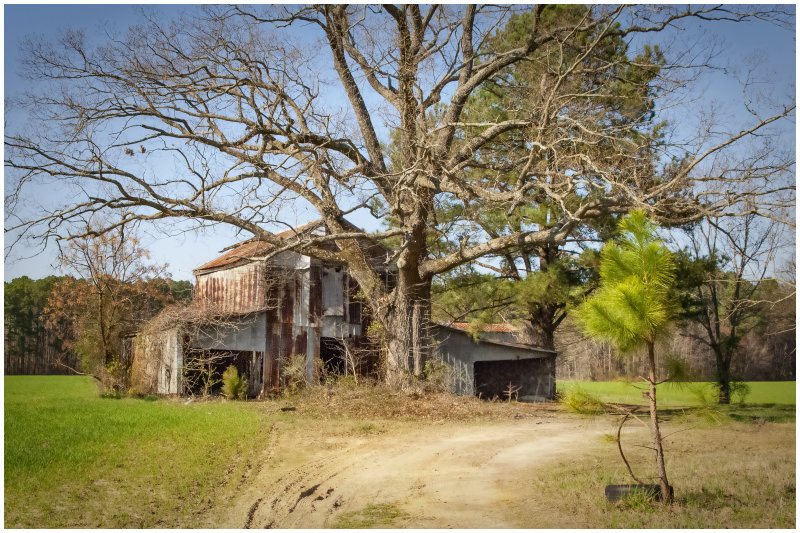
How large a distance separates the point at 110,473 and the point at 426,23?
1265 cm

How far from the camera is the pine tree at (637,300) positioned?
20.5 feet

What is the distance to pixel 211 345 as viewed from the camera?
19.3m

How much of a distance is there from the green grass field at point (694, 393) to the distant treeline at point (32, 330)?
17.0 meters

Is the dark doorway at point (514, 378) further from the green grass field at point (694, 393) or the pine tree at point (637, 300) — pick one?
the pine tree at point (637, 300)

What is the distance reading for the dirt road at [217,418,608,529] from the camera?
6242mm

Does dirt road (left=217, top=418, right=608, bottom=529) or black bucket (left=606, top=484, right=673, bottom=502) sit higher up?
black bucket (left=606, top=484, right=673, bottom=502)

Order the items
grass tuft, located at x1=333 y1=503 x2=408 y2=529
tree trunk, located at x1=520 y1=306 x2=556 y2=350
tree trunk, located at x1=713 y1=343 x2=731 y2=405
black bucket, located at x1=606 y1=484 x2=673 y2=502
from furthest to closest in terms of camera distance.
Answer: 1. tree trunk, located at x1=520 y1=306 x2=556 y2=350
2. tree trunk, located at x1=713 y1=343 x2=731 y2=405
3. black bucket, located at x1=606 y1=484 x2=673 y2=502
4. grass tuft, located at x1=333 y1=503 x2=408 y2=529

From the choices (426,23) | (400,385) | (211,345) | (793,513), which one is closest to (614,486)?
(793,513)

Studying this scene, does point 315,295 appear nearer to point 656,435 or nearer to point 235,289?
point 235,289

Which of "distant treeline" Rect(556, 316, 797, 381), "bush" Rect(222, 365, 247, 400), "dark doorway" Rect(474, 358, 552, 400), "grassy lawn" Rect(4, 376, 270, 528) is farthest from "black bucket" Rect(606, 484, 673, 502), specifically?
"dark doorway" Rect(474, 358, 552, 400)

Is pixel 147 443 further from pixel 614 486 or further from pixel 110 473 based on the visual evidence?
pixel 614 486

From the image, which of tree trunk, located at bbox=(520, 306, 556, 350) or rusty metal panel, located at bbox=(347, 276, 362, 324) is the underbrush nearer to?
rusty metal panel, located at bbox=(347, 276, 362, 324)

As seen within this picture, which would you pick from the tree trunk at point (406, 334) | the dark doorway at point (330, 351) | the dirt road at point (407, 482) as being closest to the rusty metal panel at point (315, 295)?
the dark doorway at point (330, 351)

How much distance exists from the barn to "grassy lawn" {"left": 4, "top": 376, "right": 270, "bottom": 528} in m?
4.64
